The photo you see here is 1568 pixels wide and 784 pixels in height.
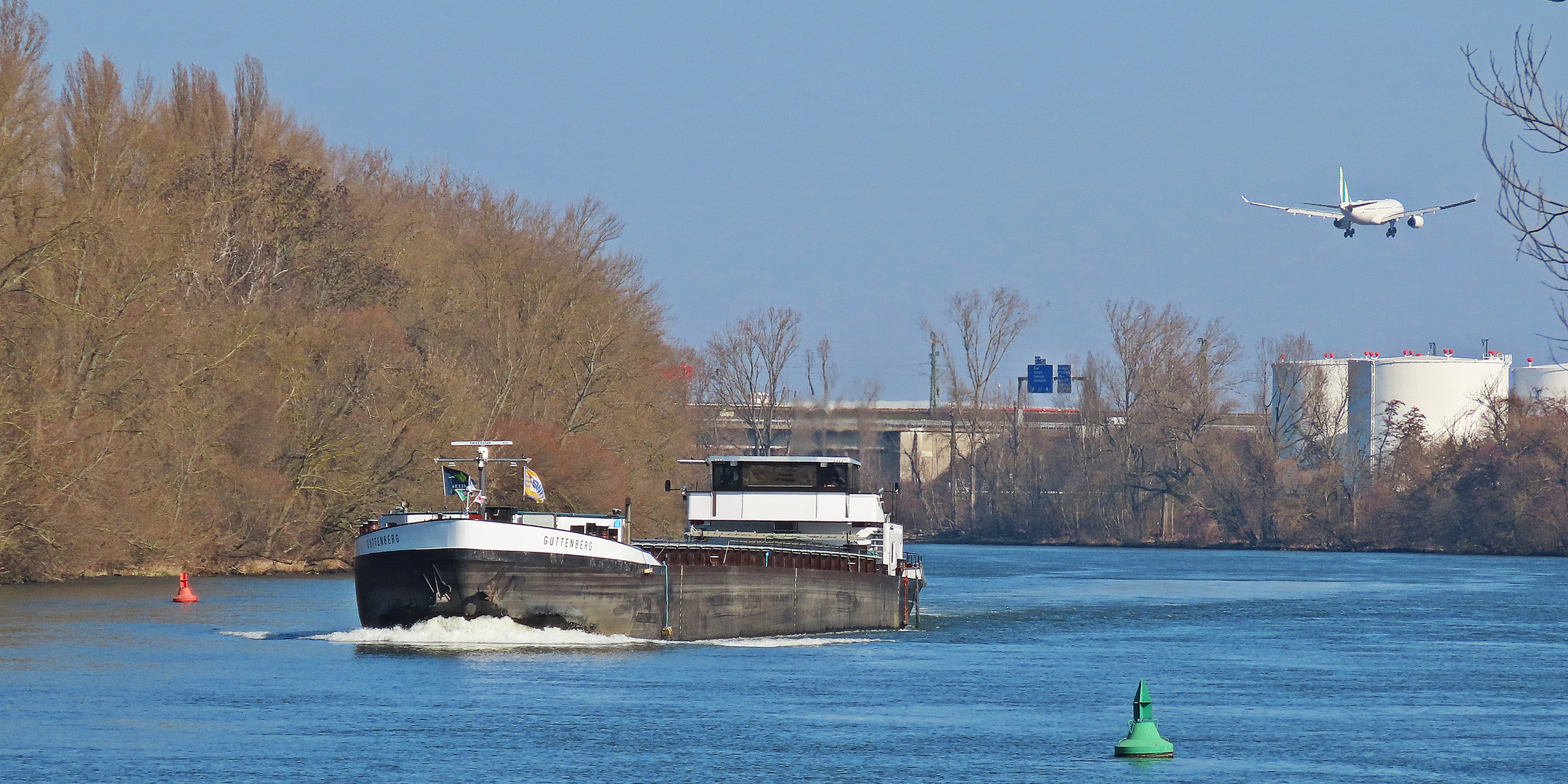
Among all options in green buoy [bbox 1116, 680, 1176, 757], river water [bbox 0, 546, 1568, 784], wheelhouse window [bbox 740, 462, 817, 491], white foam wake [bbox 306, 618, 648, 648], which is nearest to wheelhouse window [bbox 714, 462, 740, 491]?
wheelhouse window [bbox 740, 462, 817, 491]

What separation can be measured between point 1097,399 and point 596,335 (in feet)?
196

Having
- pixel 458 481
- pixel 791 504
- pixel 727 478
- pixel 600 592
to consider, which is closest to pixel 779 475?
pixel 791 504

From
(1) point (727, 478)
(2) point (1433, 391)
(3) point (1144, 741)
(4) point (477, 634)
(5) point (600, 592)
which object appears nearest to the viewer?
(3) point (1144, 741)

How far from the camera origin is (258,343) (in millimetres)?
63219

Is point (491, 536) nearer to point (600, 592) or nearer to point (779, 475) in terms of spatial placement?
point (600, 592)

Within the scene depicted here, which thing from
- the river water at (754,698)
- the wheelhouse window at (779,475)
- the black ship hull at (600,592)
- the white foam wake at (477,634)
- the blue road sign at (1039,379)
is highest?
the blue road sign at (1039,379)

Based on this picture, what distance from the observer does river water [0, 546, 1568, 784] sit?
23875mm

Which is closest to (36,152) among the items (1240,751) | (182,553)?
(182,553)

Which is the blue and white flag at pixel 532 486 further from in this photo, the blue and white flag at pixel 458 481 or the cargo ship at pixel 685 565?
the blue and white flag at pixel 458 481

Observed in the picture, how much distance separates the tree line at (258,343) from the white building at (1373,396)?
5752 centimetres

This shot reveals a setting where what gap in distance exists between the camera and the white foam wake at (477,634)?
122 feet

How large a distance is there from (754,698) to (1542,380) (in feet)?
405

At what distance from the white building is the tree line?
57.5 metres

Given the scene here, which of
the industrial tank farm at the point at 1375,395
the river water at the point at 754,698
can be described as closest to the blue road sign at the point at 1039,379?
the industrial tank farm at the point at 1375,395
